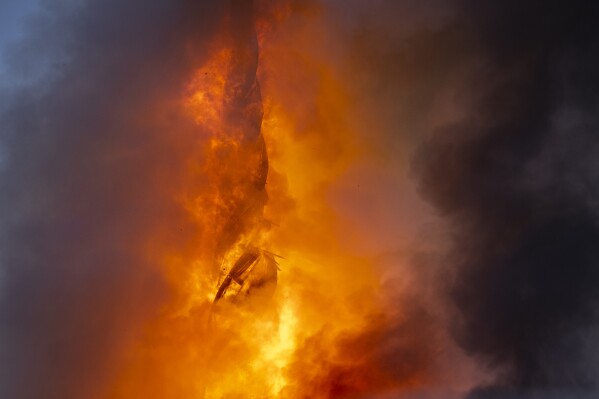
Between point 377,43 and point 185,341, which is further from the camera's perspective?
point 377,43

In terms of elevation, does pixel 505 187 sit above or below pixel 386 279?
above

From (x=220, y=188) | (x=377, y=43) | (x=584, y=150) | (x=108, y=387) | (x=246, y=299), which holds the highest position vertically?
(x=377, y=43)

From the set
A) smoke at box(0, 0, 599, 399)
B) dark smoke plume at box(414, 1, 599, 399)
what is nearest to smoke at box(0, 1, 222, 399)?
smoke at box(0, 0, 599, 399)

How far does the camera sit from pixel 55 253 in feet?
Result: 36.4

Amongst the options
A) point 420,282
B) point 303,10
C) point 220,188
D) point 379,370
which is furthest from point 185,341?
point 303,10

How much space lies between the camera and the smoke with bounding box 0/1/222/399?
10773 millimetres

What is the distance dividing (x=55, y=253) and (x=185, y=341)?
3.54 meters

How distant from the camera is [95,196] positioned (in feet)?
37.3

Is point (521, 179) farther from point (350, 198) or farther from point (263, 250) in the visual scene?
point (263, 250)

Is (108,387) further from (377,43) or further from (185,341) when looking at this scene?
(377,43)

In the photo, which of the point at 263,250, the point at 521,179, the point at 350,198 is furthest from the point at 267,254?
the point at 521,179

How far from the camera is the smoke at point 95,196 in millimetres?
10773

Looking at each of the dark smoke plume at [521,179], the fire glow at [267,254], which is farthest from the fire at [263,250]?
the dark smoke plume at [521,179]

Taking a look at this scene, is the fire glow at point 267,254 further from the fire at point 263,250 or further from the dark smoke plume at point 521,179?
the dark smoke plume at point 521,179
